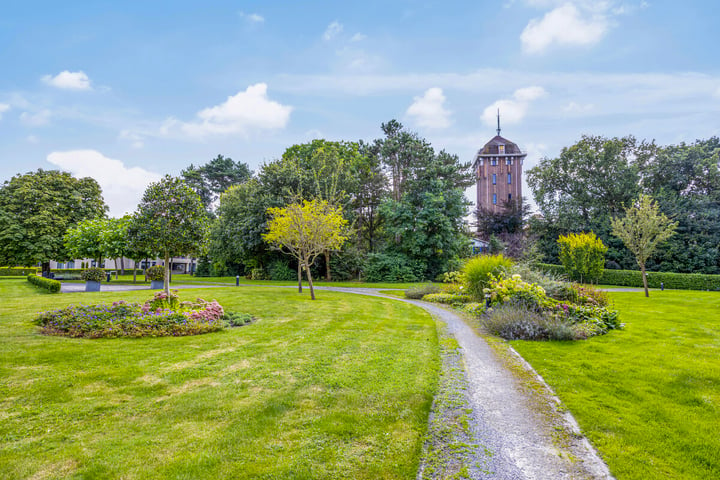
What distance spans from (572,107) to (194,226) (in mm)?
14941

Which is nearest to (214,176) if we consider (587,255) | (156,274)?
(156,274)

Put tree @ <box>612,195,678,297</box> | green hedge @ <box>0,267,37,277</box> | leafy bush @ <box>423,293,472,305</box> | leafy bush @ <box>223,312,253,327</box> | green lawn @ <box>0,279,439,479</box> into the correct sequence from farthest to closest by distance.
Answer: green hedge @ <box>0,267,37,277</box> < tree @ <box>612,195,678,297</box> < leafy bush @ <box>423,293,472,305</box> < leafy bush @ <box>223,312,253,327</box> < green lawn @ <box>0,279,439,479</box>

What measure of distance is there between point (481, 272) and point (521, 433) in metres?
9.76

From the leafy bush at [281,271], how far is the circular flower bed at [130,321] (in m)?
17.5

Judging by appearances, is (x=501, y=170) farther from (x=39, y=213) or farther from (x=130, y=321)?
(x=39, y=213)

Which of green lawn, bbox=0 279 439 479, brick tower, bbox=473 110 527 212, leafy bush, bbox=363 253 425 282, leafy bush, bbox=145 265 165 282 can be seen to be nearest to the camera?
green lawn, bbox=0 279 439 479

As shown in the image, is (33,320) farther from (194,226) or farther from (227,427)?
(227,427)

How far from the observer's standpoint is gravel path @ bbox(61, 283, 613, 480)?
2.47 metres

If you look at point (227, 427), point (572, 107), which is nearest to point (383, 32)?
point (572, 107)

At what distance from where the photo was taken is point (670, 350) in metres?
5.75

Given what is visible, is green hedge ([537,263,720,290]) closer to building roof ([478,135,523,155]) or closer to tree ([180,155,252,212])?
building roof ([478,135,523,155])

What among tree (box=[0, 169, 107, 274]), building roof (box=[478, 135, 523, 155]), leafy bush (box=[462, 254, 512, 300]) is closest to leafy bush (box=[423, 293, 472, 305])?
leafy bush (box=[462, 254, 512, 300])

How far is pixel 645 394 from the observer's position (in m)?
3.85

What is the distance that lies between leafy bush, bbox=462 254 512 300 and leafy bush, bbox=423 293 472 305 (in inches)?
13.3
